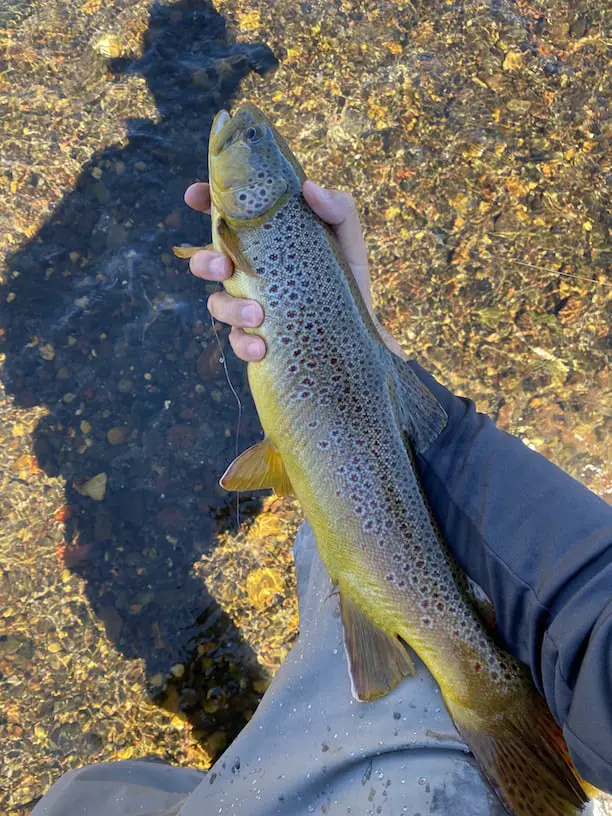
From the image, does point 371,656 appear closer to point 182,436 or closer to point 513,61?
point 182,436

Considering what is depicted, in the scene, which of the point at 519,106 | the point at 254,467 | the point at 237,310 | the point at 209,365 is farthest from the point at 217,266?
the point at 519,106

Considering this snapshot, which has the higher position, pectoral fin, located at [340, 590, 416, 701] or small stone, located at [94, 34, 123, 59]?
small stone, located at [94, 34, 123, 59]

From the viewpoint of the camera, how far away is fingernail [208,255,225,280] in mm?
2369

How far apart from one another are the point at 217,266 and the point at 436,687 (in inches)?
72.6

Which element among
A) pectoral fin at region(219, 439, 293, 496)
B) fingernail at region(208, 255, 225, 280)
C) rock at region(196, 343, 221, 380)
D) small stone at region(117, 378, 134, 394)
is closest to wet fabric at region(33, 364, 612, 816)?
pectoral fin at region(219, 439, 293, 496)

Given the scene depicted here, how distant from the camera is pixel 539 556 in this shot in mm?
1909

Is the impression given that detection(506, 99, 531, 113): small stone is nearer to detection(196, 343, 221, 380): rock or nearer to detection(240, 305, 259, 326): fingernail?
detection(196, 343, 221, 380): rock

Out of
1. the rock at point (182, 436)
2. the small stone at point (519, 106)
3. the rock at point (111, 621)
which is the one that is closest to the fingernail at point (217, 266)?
the rock at point (182, 436)

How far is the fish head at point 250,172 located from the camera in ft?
7.82

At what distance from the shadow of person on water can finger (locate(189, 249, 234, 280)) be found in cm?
143

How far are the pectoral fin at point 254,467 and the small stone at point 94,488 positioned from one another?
145 cm

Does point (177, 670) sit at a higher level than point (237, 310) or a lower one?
lower

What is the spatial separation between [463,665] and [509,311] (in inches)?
101

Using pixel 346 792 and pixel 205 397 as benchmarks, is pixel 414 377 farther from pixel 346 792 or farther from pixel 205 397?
pixel 205 397
